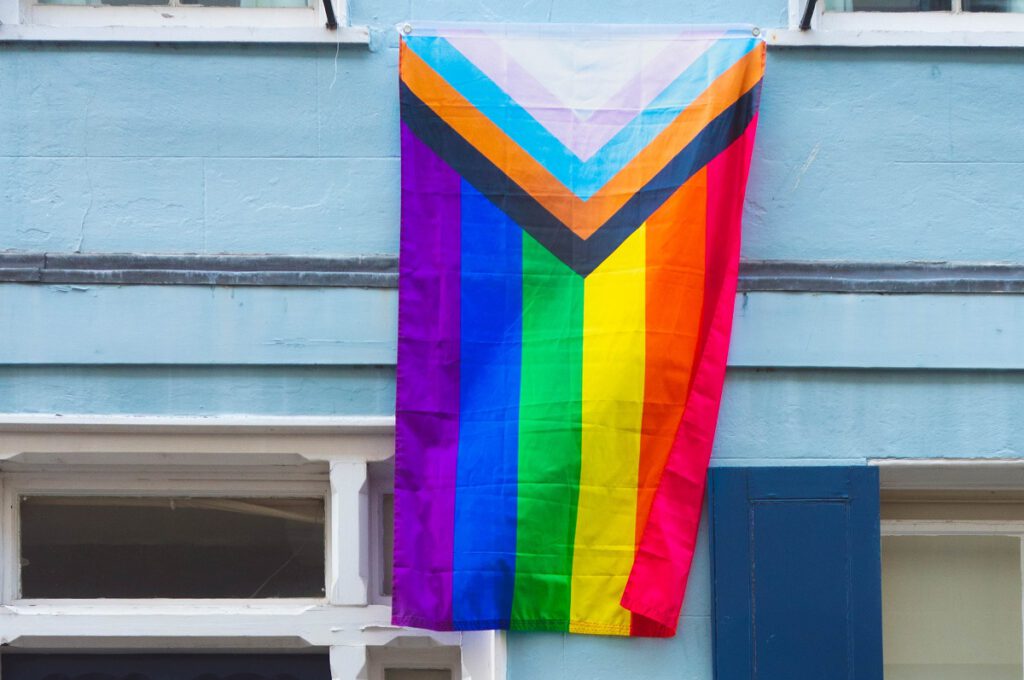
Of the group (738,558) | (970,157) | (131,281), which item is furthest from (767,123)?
(131,281)

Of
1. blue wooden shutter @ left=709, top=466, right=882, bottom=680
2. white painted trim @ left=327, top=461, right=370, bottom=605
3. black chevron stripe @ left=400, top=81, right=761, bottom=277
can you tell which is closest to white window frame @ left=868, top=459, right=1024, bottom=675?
blue wooden shutter @ left=709, top=466, right=882, bottom=680

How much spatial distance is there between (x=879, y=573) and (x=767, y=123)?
1.59 meters

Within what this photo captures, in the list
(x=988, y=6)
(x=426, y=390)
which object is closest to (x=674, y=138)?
(x=426, y=390)

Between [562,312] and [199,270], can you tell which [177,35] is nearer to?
[199,270]

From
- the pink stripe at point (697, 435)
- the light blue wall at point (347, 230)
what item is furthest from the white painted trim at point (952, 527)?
the pink stripe at point (697, 435)

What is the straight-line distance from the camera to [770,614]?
13.4 ft

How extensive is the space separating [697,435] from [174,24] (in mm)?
2330

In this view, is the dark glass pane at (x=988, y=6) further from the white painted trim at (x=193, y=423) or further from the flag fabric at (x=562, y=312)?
the white painted trim at (x=193, y=423)

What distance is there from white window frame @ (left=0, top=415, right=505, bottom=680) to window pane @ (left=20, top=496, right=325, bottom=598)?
0.06m

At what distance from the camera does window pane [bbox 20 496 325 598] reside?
4.35 meters

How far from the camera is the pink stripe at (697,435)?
4.09m

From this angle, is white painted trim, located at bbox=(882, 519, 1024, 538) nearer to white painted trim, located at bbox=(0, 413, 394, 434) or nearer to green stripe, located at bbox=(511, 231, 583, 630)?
green stripe, located at bbox=(511, 231, 583, 630)

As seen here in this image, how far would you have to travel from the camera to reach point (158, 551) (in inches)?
172

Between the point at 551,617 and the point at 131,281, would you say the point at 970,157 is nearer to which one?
the point at 551,617
